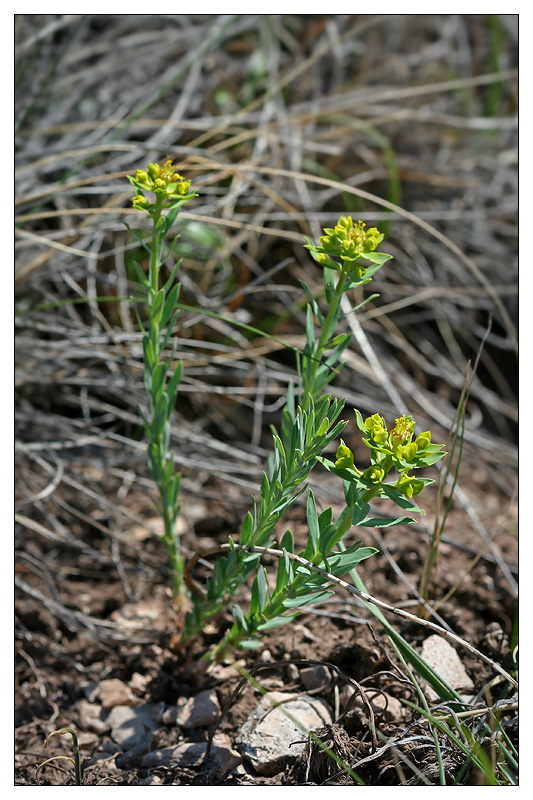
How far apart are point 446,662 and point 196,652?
471mm

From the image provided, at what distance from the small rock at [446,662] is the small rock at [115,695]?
0.55 m

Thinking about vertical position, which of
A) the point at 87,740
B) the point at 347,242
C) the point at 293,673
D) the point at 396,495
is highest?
the point at 347,242

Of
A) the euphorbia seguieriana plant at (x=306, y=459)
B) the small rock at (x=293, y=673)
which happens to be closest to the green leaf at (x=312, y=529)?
the euphorbia seguieriana plant at (x=306, y=459)

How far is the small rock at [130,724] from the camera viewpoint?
1.10 meters

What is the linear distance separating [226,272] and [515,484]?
99cm

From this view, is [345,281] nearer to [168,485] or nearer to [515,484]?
[168,485]

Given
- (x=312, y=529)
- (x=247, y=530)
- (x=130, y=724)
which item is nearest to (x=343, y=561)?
(x=312, y=529)

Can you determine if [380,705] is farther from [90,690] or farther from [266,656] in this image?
[90,690]

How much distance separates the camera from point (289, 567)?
86 centimetres

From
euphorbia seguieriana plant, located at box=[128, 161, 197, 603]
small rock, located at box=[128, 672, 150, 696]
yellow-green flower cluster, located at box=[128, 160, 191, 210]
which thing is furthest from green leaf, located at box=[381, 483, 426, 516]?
small rock, located at box=[128, 672, 150, 696]

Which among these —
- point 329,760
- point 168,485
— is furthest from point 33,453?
point 329,760

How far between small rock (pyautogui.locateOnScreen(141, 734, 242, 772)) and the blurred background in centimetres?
32

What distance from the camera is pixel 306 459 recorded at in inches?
33.1

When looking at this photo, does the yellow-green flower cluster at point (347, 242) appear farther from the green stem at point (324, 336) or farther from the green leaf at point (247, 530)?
the green leaf at point (247, 530)
